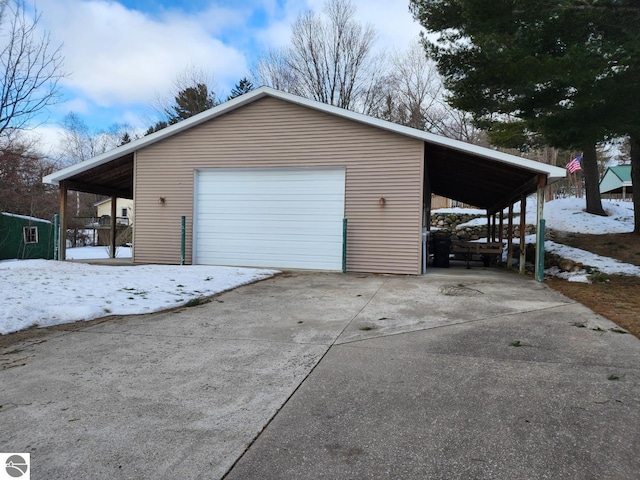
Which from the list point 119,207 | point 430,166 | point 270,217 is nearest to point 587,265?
point 430,166

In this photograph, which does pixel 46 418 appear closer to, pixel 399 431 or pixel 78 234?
pixel 399 431

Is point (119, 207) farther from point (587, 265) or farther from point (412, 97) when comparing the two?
point (587, 265)

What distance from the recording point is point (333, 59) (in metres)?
24.5

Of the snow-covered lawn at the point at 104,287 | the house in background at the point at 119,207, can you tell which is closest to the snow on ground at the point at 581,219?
the snow-covered lawn at the point at 104,287

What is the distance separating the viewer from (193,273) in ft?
27.6

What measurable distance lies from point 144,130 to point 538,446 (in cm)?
3572

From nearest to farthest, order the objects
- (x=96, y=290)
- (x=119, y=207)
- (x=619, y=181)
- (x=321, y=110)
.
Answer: (x=96, y=290) → (x=321, y=110) → (x=619, y=181) → (x=119, y=207)

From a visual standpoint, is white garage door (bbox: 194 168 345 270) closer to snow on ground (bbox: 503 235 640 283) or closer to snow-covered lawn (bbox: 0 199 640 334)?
snow-covered lawn (bbox: 0 199 640 334)

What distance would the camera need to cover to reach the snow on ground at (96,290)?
4906mm

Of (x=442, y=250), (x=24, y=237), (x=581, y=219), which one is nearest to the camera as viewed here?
(x=442, y=250)

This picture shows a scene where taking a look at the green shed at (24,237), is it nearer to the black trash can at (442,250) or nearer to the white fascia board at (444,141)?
the white fascia board at (444,141)

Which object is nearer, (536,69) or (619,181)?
(536,69)

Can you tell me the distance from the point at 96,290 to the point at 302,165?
576 cm

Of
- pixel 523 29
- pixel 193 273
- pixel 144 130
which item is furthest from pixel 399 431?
pixel 144 130
